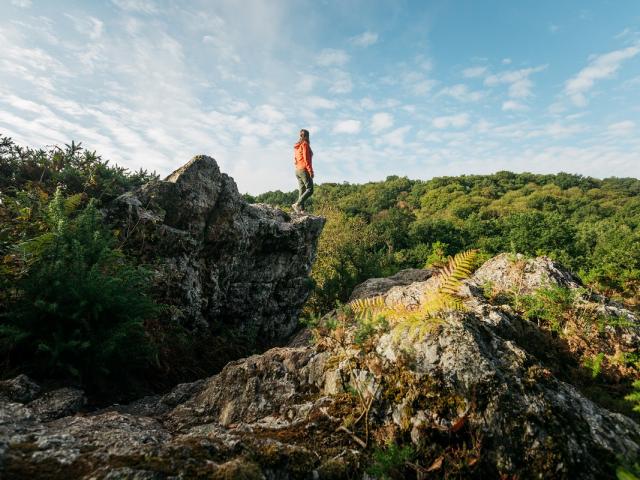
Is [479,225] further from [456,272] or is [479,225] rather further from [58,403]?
[58,403]

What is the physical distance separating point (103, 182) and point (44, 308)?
4722mm

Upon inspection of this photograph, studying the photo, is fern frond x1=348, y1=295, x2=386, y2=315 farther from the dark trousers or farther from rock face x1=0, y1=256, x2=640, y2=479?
the dark trousers

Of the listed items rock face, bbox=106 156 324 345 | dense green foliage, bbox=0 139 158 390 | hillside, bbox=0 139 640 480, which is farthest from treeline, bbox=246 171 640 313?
dense green foliage, bbox=0 139 158 390

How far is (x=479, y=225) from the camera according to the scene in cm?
3316

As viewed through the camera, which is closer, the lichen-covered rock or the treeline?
the lichen-covered rock

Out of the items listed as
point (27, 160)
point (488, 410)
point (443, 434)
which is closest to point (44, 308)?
point (443, 434)

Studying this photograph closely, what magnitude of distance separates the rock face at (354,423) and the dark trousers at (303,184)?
9866 millimetres

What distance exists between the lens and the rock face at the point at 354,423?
2.20 meters

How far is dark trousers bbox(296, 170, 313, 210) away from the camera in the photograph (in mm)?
13312

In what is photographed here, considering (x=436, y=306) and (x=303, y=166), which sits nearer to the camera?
(x=436, y=306)

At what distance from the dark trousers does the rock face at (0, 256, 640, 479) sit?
9.87m

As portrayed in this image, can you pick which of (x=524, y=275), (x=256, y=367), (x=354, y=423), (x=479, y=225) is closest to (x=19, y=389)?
(x=256, y=367)

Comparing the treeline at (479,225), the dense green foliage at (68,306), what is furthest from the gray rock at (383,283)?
the dense green foliage at (68,306)

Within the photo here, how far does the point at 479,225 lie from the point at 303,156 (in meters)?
25.7
